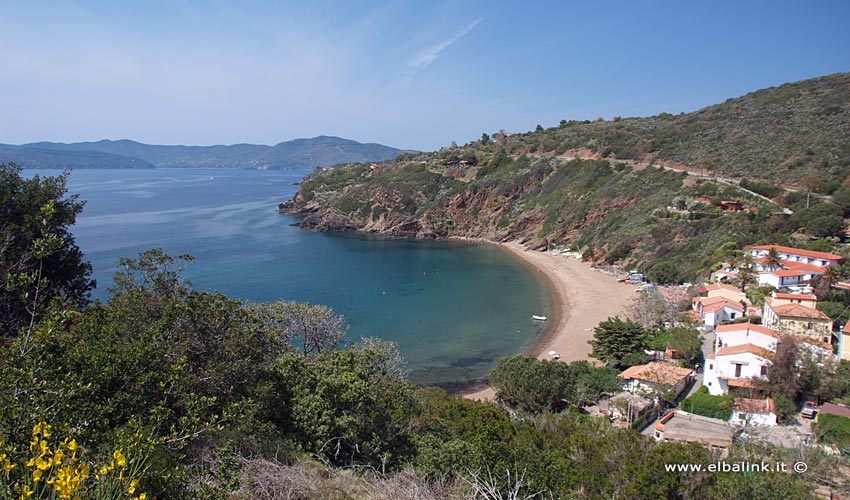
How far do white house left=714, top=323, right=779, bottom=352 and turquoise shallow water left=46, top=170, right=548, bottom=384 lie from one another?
1129 cm

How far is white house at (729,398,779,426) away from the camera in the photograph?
1700 centimetres

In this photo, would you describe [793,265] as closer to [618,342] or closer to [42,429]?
[618,342]

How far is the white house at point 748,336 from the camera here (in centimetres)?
2081

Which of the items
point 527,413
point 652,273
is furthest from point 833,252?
point 527,413

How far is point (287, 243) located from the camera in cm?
6188

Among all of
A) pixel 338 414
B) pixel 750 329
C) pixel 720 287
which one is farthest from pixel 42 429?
pixel 720 287

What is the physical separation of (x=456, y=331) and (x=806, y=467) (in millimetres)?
22708

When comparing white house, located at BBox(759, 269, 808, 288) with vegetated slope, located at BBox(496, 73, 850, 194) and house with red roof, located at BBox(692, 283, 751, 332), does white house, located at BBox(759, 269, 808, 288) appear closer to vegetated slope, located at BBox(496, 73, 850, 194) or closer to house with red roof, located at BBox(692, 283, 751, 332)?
house with red roof, located at BBox(692, 283, 751, 332)

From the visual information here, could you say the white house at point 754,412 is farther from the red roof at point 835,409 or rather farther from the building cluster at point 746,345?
the red roof at point 835,409

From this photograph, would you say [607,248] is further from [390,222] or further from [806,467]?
[806,467]

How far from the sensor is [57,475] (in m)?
3.19

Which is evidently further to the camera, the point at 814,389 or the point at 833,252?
the point at 833,252

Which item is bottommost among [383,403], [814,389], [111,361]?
[814,389]

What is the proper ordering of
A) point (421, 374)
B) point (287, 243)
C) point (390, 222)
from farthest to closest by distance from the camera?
point (390, 222), point (287, 243), point (421, 374)
